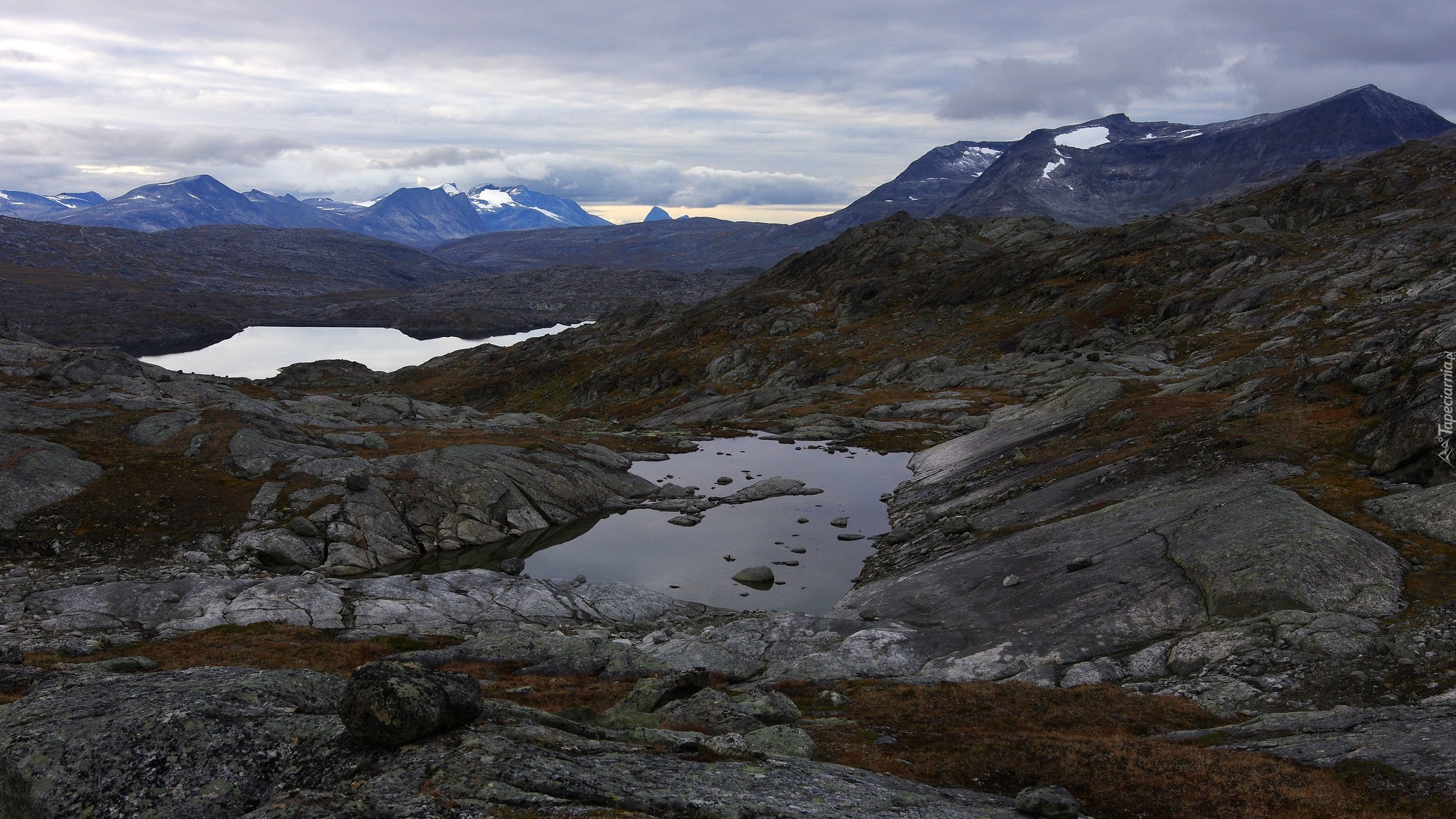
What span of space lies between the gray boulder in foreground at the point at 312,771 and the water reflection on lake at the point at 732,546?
3229cm

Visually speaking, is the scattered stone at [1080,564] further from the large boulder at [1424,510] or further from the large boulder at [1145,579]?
the large boulder at [1424,510]

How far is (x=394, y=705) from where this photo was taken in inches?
608

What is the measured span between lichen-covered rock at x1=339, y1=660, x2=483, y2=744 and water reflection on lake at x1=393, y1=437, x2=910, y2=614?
34104mm

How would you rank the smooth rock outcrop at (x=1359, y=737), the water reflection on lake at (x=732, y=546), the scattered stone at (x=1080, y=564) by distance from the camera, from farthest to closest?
the water reflection on lake at (x=732, y=546) < the scattered stone at (x=1080, y=564) < the smooth rock outcrop at (x=1359, y=737)

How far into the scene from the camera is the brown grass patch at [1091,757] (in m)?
17.1

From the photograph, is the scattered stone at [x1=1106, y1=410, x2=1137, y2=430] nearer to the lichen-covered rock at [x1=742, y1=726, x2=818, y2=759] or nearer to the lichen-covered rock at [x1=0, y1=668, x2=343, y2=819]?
the lichen-covered rock at [x1=742, y1=726, x2=818, y2=759]

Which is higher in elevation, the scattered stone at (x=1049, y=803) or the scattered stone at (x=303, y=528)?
the scattered stone at (x=1049, y=803)

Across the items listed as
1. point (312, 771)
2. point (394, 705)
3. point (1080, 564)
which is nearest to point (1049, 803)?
point (394, 705)

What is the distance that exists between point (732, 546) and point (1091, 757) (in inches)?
1626

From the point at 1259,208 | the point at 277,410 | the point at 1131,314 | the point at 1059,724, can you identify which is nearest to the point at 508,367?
the point at 277,410

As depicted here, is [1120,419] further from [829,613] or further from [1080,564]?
[829,613]

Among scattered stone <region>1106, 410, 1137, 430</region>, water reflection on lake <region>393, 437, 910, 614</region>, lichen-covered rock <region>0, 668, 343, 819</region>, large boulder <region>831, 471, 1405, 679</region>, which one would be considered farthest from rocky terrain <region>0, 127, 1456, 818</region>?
water reflection on lake <region>393, 437, 910, 614</region>

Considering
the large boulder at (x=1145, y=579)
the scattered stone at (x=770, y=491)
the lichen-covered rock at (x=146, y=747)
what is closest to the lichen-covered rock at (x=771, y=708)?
the large boulder at (x=1145, y=579)

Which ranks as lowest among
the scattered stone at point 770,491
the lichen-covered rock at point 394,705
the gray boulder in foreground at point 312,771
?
the scattered stone at point 770,491
